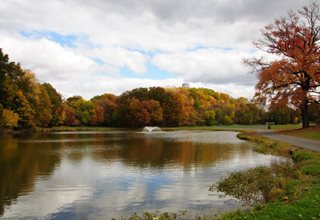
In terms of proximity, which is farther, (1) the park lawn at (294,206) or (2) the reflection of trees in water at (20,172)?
(2) the reflection of trees in water at (20,172)

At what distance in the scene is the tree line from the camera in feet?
212

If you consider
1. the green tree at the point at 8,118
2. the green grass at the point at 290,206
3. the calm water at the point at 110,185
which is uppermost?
the green tree at the point at 8,118

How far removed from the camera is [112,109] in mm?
108750

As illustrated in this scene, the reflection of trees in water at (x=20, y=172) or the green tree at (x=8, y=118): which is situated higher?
the green tree at (x=8, y=118)

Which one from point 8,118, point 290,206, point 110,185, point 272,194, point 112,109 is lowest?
point 110,185

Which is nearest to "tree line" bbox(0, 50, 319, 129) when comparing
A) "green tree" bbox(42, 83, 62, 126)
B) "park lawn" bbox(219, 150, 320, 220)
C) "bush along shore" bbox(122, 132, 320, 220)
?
"green tree" bbox(42, 83, 62, 126)

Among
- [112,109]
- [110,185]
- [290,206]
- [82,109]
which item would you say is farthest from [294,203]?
[82,109]

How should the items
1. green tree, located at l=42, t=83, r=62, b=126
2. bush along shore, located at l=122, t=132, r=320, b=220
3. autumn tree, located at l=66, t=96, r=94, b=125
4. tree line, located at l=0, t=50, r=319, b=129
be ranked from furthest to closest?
autumn tree, located at l=66, t=96, r=94, b=125, green tree, located at l=42, t=83, r=62, b=126, tree line, located at l=0, t=50, r=319, b=129, bush along shore, located at l=122, t=132, r=320, b=220

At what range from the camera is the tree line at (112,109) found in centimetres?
6456

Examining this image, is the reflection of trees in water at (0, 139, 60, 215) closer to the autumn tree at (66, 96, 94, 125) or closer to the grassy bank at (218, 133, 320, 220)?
the grassy bank at (218, 133, 320, 220)

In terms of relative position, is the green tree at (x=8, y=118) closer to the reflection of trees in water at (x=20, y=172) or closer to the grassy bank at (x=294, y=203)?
the reflection of trees in water at (x=20, y=172)

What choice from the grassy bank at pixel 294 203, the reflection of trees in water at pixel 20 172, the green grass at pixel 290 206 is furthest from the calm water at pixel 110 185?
the grassy bank at pixel 294 203

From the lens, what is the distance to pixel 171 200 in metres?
12.8

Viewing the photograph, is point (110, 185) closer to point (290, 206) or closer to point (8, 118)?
point (290, 206)
